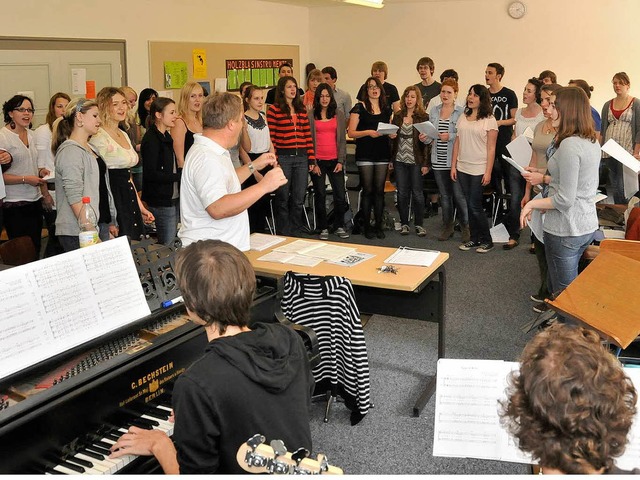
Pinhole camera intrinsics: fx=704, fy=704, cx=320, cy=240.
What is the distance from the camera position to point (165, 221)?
205 inches

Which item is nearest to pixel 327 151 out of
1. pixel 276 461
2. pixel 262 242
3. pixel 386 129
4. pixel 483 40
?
pixel 386 129

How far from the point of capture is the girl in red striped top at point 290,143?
674 cm

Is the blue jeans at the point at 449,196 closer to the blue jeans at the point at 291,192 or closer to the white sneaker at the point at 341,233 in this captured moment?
the white sneaker at the point at 341,233

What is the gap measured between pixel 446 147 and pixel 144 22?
374 cm

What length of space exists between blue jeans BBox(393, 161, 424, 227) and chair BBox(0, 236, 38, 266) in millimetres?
3942

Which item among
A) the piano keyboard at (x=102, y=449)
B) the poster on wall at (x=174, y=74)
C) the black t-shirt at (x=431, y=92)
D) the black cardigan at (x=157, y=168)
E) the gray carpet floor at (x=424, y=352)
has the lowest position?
the gray carpet floor at (x=424, y=352)

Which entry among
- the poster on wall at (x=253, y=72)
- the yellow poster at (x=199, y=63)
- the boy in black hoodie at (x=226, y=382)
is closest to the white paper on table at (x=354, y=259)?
the boy in black hoodie at (x=226, y=382)

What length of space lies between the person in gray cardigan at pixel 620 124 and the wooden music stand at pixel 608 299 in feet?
13.5

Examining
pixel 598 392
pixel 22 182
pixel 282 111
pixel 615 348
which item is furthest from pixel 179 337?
pixel 282 111

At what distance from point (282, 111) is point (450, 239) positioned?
83.5 inches

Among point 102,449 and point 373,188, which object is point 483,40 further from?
point 102,449

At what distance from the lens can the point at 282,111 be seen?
22.3ft

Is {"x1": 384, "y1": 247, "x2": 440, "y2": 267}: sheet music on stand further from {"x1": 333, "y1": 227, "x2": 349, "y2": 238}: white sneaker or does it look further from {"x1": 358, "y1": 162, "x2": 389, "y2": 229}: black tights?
{"x1": 333, "y1": 227, "x2": 349, "y2": 238}: white sneaker

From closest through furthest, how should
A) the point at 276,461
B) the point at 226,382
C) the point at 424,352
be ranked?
1. the point at 276,461
2. the point at 226,382
3. the point at 424,352
